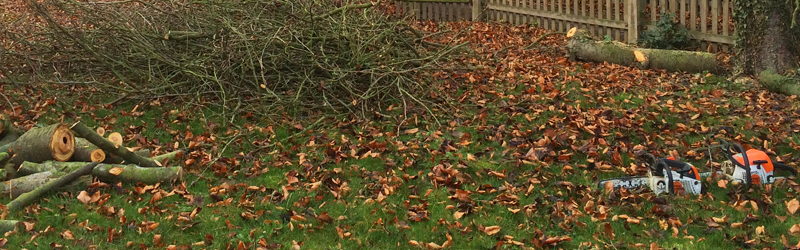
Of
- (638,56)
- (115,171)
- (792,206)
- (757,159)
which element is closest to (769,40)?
(638,56)

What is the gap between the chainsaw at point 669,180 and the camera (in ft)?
16.1

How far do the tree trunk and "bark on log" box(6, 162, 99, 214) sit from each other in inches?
258

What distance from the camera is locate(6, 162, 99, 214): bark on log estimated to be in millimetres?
4791

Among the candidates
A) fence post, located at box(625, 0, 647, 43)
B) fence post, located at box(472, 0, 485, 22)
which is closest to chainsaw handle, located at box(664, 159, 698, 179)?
fence post, located at box(625, 0, 647, 43)

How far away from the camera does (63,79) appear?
25.6 feet

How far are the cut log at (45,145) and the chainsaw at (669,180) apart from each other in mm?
3739

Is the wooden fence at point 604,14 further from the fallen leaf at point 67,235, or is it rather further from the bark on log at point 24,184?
the fallen leaf at point 67,235

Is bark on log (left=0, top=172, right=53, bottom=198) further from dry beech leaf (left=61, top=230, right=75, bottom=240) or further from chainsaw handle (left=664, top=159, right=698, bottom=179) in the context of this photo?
chainsaw handle (left=664, top=159, right=698, bottom=179)

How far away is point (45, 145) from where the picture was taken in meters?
5.15

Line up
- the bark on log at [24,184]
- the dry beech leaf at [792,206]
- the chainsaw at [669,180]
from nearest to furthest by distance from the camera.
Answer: the dry beech leaf at [792,206]
the chainsaw at [669,180]
the bark on log at [24,184]

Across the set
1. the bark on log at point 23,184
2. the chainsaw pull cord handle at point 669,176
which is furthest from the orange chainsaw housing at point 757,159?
the bark on log at point 23,184

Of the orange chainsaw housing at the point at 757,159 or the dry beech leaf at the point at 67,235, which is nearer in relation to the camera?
the dry beech leaf at the point at 67,235

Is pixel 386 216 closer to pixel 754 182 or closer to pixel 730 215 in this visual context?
pixel 730 215

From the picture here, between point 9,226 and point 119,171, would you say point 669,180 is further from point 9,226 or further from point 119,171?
point 9,226
